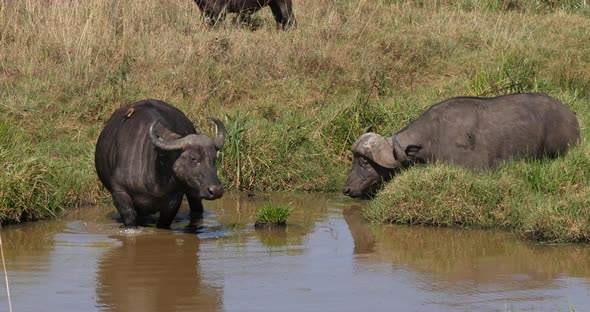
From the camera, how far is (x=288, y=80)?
1451 cm

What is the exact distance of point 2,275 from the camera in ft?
27.7

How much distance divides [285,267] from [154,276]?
3.32 feet

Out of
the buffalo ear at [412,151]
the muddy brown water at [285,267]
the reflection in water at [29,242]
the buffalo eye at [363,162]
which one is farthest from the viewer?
the buffalo eye at [363,162]

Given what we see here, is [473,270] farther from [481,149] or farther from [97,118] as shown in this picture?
[97,118]

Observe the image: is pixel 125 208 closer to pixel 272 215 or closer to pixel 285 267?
pixel 272 215

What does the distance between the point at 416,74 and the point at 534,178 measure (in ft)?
16.4

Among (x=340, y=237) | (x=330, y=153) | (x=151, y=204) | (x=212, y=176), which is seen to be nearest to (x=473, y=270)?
(x=340, y=237)

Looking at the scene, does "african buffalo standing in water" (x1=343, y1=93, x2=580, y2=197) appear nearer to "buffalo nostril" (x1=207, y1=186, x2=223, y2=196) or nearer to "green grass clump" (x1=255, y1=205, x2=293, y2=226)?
"green grass clump" (x1=255, y1=205, x2=293, y2=226)

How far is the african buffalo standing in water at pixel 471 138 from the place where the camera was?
11.0 metres

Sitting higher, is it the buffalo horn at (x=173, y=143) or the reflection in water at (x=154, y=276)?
the buffalo horn at (x=173, y=143)

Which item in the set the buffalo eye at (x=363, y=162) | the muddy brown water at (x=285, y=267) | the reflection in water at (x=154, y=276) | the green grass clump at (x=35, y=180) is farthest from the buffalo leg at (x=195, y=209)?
the buffalo eye at (x=363, y=162)

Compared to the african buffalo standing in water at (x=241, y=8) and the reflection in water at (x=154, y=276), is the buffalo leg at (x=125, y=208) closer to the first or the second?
the reflection in water at (x=154, y=276)

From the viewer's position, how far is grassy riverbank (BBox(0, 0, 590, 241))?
10.4 meters

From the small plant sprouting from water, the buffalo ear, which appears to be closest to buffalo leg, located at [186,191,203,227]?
the small plant sprouting from water
